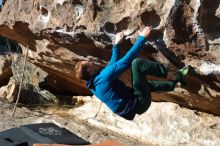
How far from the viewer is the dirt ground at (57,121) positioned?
8.16 metres

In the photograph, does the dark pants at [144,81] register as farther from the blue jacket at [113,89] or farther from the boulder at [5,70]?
the boulder at [5,70]

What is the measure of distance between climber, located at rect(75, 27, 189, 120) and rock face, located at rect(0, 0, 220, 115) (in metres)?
0.36

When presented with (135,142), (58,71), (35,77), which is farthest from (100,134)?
(35,77)

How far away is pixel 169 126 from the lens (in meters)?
7.78

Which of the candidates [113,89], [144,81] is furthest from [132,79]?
[113,89]

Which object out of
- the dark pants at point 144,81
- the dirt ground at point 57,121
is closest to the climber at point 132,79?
the dark pants at point 144,81

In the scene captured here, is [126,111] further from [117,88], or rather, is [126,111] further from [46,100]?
[46,100]

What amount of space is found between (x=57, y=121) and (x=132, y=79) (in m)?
4.21

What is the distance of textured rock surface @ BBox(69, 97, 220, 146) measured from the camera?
7.23m

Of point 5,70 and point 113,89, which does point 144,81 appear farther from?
point 5,70

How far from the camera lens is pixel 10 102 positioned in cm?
1027

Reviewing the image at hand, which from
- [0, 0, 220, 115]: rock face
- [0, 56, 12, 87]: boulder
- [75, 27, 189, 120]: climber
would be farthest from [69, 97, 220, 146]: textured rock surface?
[0, 56, 12, 87]: boulder

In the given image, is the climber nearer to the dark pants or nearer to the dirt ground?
the dark pants

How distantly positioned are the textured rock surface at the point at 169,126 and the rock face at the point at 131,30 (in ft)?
0.53
